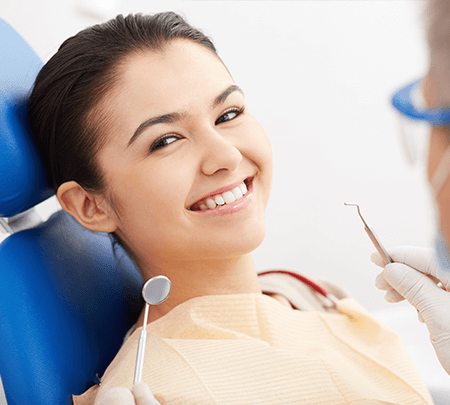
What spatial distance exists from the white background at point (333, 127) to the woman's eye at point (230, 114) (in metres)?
1.18

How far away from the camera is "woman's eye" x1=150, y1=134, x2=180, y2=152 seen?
3.36 feet

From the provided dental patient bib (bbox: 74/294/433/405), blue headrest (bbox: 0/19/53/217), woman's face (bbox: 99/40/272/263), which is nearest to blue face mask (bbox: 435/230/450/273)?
dental patient bib (bbox: 74/294/433/405)

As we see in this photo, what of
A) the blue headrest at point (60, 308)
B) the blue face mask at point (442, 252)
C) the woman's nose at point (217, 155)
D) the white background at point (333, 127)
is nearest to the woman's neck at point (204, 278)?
the blue headrest at point (60, 308)

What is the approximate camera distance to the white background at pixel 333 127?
239 centimetres

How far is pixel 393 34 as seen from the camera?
2.44 meters

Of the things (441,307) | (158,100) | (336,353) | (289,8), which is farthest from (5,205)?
(289,8)

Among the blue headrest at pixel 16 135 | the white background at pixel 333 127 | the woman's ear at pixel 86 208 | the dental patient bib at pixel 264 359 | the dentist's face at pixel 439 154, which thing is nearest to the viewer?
the dentist's face at pixel 439 154

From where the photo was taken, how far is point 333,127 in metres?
2.57

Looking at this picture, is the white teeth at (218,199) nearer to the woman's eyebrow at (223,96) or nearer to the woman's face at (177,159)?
the woman's face at (177,159)

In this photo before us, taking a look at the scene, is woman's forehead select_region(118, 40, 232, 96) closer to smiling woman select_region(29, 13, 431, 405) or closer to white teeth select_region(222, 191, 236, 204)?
smiling woman select_region(29, 13, 431, 405)

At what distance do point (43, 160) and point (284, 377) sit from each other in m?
0.75

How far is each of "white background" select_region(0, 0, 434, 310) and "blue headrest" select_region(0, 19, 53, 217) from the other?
4.21ft

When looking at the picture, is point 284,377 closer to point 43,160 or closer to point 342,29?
point 43,160

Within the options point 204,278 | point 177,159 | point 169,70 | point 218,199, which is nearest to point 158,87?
point 169,70
